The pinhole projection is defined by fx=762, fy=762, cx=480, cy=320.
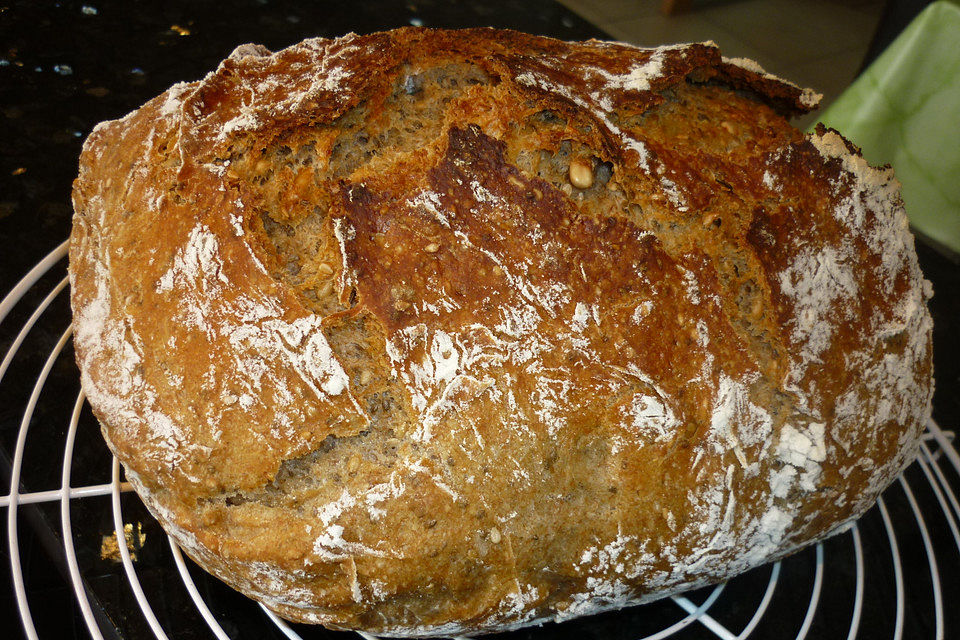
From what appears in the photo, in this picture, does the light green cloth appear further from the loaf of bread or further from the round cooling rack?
the loaf of bread

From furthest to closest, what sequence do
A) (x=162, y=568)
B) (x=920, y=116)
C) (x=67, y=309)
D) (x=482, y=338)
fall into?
(x=920, y=116) < (x=67, y=309) < (x=162, y=568) < (x=482, y=338)

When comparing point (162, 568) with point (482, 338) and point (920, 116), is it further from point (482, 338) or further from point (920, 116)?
point (920, 116)

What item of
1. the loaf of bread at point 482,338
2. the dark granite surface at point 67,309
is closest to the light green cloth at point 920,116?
the dark granite surface at point 67,309

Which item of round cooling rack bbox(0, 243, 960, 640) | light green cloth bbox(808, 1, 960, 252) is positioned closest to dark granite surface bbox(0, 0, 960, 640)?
round cooling rack bbox(0, 243, 960, 640)

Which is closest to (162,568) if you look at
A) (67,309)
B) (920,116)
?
(67,309)

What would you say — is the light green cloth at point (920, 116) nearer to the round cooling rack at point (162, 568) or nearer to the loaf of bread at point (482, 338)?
the round cooling rack at point (162, 568)
